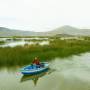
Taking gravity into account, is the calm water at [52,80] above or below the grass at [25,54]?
below

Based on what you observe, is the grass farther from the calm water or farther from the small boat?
the small boat

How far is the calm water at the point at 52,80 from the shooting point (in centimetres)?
1709

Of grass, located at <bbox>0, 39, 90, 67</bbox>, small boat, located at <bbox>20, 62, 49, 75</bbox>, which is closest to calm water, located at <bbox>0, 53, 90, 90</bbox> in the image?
small boat, located at <bbox>20, 62, 49, 75</bbox>

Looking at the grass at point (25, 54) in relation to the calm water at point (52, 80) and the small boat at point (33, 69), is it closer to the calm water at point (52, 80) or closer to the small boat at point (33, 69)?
the calm water at point (52, 80)

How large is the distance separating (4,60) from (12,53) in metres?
3.02

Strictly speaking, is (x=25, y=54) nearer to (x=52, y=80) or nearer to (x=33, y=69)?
(x=33, y=69)

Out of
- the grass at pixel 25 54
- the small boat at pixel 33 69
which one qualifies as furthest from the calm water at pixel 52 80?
the grass at pixel 25 54

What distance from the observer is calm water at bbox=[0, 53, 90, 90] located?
17094mm

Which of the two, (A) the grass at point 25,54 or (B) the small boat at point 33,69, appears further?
(A) the grass at point 25,54

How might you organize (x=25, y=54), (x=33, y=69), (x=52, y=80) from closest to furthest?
(x=52, y=80) < (x=33, y=69) < (x=25, y=54)

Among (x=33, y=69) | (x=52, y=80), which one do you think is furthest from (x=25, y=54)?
(x=52, y=80)

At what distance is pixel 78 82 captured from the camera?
59.8 ft

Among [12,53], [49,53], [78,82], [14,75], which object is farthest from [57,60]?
[78,82]

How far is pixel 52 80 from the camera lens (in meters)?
19.2
